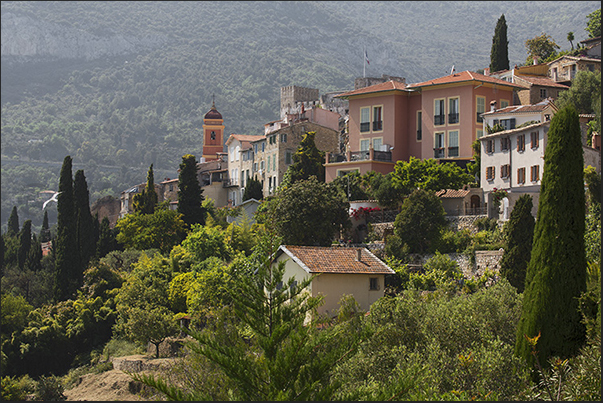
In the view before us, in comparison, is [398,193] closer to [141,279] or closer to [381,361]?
[141,279]

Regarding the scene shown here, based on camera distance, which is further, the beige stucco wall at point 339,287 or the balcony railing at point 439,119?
the balcony railing at point 439,119

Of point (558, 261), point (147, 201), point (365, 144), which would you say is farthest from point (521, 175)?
point (147, 201)

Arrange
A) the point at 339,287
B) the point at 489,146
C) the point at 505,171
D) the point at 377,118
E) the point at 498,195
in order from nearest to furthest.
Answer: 1. the point at 339,287
2. the point at 498,195
3. the point at 505,171
4. the point at 489,146
5. the point at 377,118

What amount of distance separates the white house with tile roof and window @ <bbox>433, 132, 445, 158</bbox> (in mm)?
20064

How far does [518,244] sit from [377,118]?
28622 mm

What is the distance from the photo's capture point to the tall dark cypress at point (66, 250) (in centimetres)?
5525

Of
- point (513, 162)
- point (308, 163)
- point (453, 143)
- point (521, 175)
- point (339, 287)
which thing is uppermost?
point (453, 143)

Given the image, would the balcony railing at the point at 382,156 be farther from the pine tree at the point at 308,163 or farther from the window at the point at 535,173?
the window at the point at 535,173

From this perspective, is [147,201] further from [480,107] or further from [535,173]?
[535,173]

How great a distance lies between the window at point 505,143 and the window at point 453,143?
10780mm

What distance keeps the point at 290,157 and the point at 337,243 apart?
72.5ft

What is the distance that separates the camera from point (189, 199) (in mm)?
64688

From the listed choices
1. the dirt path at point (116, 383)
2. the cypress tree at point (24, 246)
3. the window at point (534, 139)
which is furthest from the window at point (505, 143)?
the cypress tree at point (24, 246)

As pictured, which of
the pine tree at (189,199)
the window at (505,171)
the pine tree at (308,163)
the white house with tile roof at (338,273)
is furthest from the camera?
the pine tree at (189,199)
